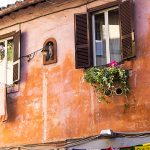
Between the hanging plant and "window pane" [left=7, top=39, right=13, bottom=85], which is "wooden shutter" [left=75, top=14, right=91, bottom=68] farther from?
"window pane" [left=7, top=39, right=13, bottom=85]

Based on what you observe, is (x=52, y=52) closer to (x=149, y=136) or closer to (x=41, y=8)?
(x=41, y=8)

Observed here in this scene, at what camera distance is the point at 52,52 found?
13375mm

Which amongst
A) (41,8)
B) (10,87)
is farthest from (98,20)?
(10,87)

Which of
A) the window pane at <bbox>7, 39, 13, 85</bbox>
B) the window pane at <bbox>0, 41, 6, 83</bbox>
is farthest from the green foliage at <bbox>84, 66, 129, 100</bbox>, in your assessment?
the window pane at <bbox>0, 41, 6, 83</bbox>

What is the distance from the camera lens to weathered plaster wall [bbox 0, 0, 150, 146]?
11.5 m

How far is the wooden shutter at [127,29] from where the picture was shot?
11742mm

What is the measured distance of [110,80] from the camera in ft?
38.4

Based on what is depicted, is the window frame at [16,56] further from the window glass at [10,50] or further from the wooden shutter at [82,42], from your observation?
the wooden shutter at [82,42]

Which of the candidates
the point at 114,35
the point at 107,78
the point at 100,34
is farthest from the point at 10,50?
the point at 107,78

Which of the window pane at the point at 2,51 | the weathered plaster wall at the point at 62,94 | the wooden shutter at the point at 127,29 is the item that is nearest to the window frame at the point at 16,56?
the weathered plaster wall at the point at 62,94

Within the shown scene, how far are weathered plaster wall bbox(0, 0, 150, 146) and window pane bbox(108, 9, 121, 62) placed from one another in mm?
444

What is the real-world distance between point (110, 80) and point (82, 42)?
1534 millimetres

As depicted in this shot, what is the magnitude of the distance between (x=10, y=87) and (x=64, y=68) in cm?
197

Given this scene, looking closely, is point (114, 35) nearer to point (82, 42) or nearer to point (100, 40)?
point (100, 40)
